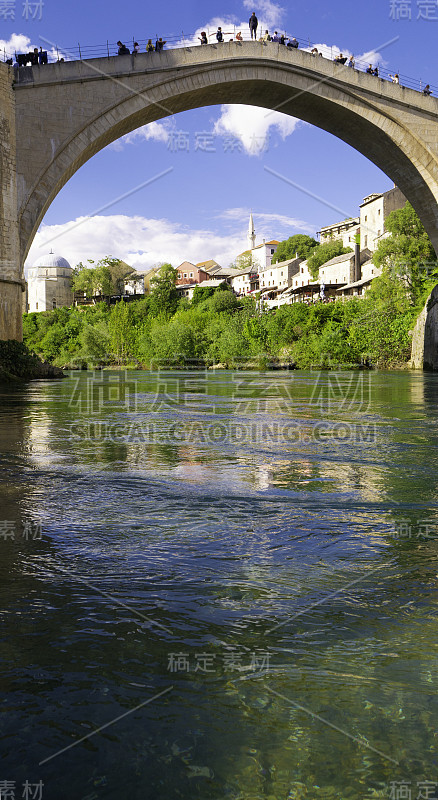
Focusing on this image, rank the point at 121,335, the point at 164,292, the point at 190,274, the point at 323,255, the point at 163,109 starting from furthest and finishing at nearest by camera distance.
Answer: the point at 190,274, the point at 164,292, the point at 323,255, the point at 121,335, the point at 163,109

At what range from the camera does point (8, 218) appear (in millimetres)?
19781

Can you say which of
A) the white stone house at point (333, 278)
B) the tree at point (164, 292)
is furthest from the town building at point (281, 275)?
the tree at point (164, 292)

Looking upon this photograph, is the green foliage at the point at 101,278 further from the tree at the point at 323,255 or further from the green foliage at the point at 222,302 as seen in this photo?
the tree at the point at 323,255

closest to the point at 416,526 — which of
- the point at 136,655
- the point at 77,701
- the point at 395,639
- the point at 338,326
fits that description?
the point at 395,639

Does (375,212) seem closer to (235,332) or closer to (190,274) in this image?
(235,332)

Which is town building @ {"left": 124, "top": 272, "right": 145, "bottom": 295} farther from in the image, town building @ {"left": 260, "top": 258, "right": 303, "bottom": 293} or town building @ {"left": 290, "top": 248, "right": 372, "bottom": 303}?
town building @ {"left": 290, "top": 248, "right": 372, "bottom": 303}

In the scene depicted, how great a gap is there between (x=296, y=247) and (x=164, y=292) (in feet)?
66.0

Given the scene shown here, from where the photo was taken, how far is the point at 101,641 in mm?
2051

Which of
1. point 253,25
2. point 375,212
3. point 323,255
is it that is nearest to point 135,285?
point 323,255

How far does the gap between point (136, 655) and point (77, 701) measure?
0.88ft

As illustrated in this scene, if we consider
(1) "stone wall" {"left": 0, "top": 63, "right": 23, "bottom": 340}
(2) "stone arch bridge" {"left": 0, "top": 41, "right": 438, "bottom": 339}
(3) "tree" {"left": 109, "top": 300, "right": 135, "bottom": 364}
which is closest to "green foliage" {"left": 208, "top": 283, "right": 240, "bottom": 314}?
(3) "tree" {"left": 109, "top": 300, "right": 135, "bottom": 364}

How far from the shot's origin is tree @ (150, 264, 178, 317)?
77.6m

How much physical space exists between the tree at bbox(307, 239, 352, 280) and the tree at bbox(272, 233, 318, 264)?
10392mm

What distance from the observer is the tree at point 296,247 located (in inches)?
3447
